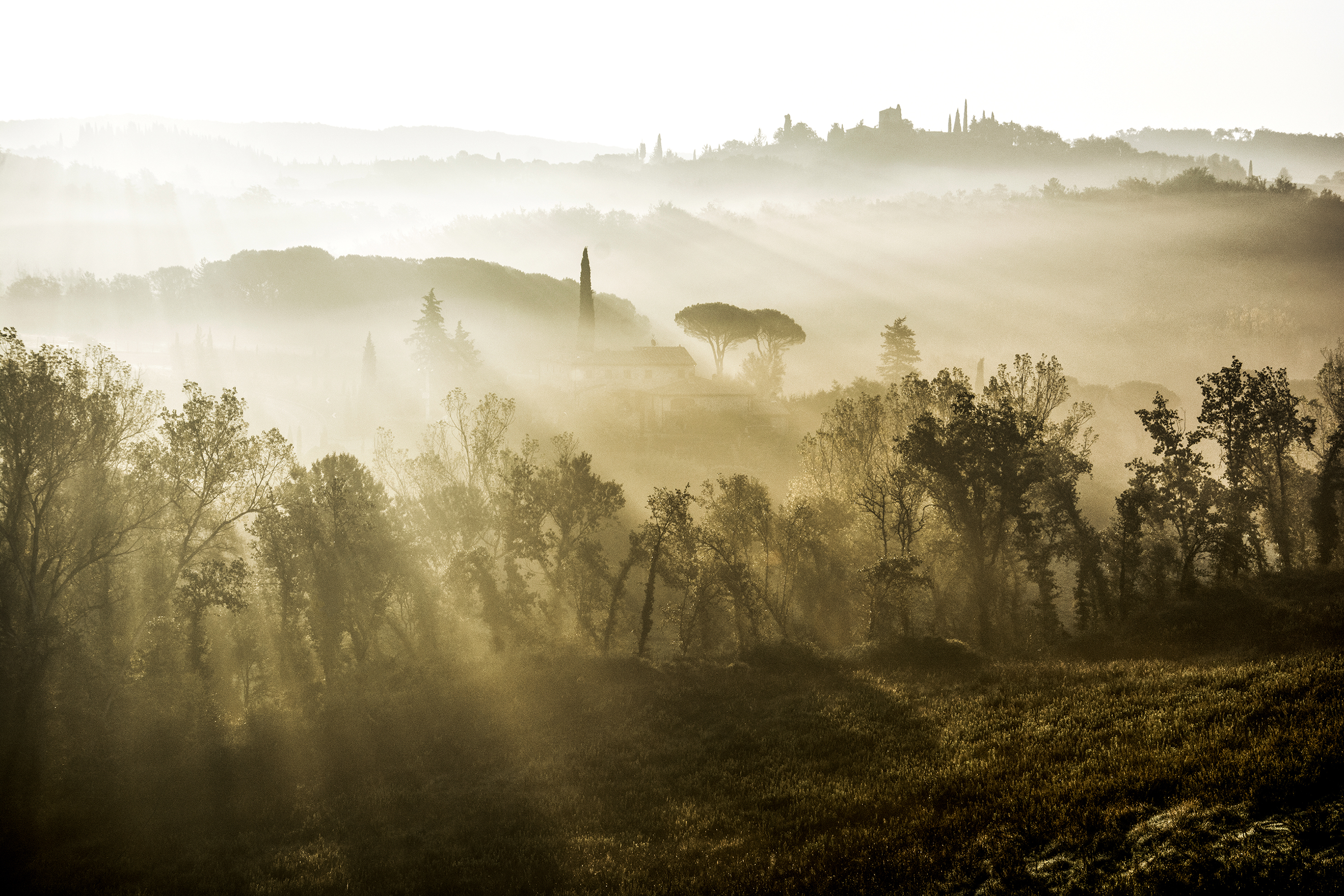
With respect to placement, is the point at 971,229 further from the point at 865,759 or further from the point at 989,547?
the point at 865,759

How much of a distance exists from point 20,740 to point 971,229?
18088 centimetres

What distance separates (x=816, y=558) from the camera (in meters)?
34.9

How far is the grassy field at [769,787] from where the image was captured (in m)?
10.9

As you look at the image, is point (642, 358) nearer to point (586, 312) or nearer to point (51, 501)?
point (586, 312)

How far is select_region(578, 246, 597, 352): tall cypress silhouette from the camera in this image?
3088 inches

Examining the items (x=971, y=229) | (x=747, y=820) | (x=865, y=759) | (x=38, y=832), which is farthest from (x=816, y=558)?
(x=971, y=229)

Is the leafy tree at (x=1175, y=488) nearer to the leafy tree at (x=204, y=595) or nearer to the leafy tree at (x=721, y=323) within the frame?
the leafy tree at (x=204, y=595)

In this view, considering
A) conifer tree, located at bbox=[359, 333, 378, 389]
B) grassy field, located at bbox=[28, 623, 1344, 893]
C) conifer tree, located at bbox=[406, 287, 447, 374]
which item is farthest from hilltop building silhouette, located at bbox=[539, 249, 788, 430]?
grassy field, located at bbox=[28, 623, 1344, 893]

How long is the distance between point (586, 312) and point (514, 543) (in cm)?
4864

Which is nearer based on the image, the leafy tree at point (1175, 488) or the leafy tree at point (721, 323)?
the leafy tree at point (1175, 488)

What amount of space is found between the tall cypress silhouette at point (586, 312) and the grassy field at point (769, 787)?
54.4 meters

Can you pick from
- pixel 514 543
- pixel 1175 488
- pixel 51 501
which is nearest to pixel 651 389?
pixel 514 543

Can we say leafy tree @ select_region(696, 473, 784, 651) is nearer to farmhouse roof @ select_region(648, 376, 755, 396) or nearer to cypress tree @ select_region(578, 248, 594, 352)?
farmhouse roof @ select_region(648, 376, 755, 396)

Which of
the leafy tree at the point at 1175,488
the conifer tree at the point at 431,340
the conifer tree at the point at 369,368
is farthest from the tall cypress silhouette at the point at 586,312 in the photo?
the leafy tree at the point at 1175,488
